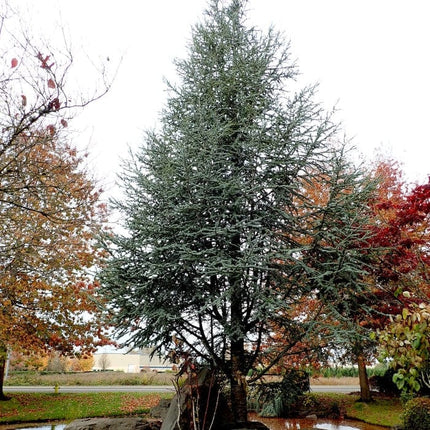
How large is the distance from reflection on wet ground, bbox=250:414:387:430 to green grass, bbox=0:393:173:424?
3764 millimetres

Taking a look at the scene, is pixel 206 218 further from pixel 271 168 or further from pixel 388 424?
pixel 388 424

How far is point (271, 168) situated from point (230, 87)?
2.01 m

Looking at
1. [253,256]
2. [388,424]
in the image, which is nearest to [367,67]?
[253,256]

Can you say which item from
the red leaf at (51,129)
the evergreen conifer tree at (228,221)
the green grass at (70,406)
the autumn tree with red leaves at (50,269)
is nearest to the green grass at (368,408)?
the evergreen conifer tree at (228,221)

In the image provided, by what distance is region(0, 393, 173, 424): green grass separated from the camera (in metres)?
10.9

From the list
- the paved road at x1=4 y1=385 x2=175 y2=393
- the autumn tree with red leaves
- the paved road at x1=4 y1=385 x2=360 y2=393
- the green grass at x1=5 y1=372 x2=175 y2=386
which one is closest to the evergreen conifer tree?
the autumn tree with red leaves

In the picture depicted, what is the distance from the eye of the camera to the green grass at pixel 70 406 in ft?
35.9

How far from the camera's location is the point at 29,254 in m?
9.41

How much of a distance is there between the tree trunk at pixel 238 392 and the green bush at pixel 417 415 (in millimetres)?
3414

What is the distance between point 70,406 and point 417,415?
945 centimetres

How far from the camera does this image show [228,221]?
25.3 ft

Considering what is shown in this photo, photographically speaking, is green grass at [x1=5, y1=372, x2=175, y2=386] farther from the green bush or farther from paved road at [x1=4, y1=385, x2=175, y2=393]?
the green bush

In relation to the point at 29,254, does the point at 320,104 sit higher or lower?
higher

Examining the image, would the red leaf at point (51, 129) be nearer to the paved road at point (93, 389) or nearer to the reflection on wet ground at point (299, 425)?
the reflection on wet ground at point (299, 425)
